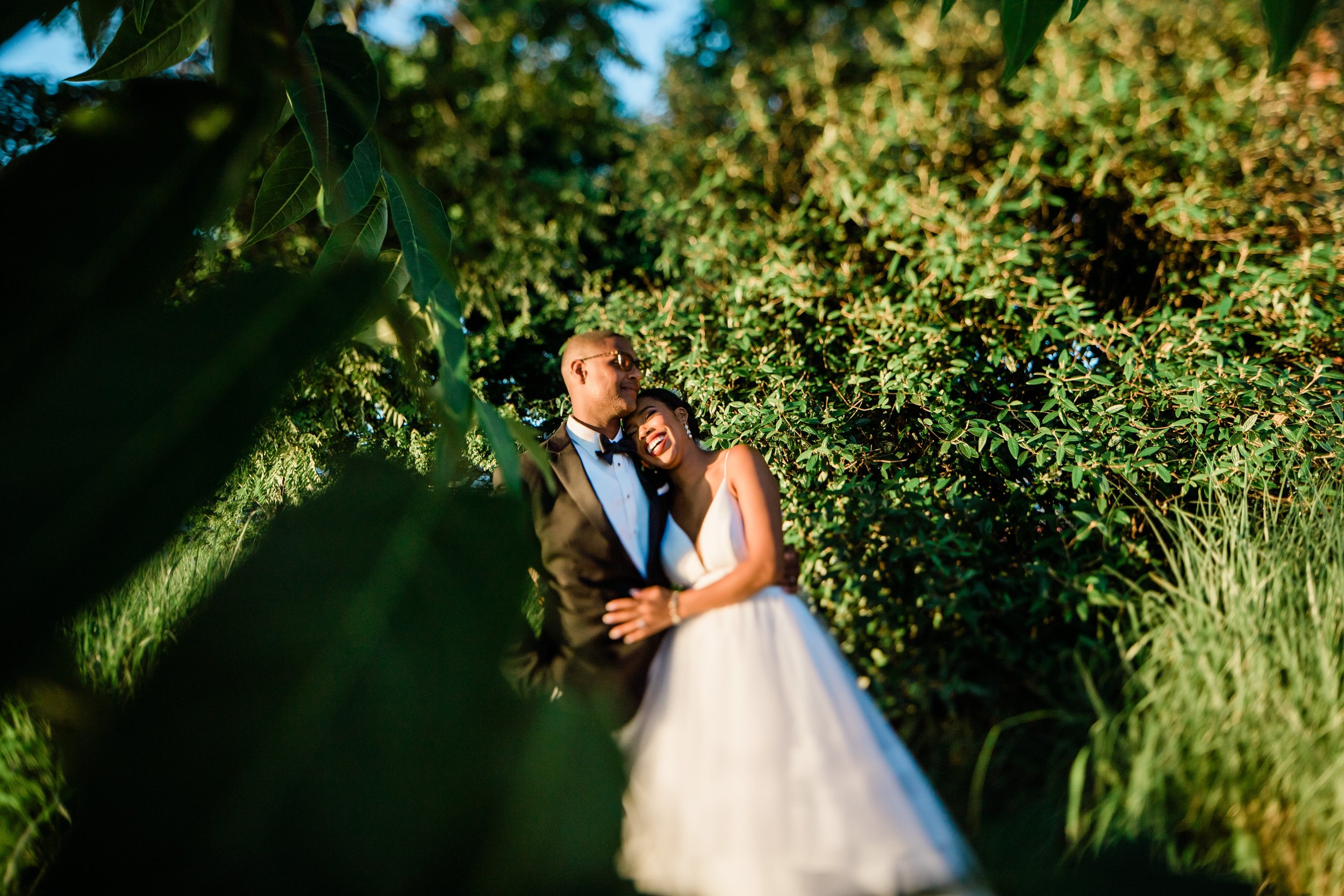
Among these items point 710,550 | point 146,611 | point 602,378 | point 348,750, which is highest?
point 602,378

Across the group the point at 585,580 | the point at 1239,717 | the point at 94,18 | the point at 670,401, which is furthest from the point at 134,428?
the point at 1239,717

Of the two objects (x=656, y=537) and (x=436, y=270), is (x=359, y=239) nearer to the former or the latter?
(x=436, y=270)

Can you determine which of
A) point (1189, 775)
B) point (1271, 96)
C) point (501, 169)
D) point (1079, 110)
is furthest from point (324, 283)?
point (1271, 96)

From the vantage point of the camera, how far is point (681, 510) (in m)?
2.39

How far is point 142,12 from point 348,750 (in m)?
0.48

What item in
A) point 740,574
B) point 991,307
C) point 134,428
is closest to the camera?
point 134,428

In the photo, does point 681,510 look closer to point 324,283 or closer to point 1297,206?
point 324,283

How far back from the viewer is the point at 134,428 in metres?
0.30

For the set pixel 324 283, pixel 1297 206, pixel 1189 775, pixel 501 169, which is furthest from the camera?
pixel 501 169

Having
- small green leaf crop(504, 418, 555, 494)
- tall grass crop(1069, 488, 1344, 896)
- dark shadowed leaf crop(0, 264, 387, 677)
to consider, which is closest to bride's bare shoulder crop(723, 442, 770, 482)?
tall grass crop(1069, 488, 1344, 896)

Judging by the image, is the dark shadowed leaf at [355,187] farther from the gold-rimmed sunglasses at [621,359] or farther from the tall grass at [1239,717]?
the tall grass at [1239,717]

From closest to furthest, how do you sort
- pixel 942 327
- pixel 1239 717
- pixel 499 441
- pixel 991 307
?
pixel 499 441
pixel 1239 717
pixel 942 327
pixel 991 307

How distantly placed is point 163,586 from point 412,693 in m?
0.79

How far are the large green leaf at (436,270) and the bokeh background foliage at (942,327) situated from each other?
0.03 m
